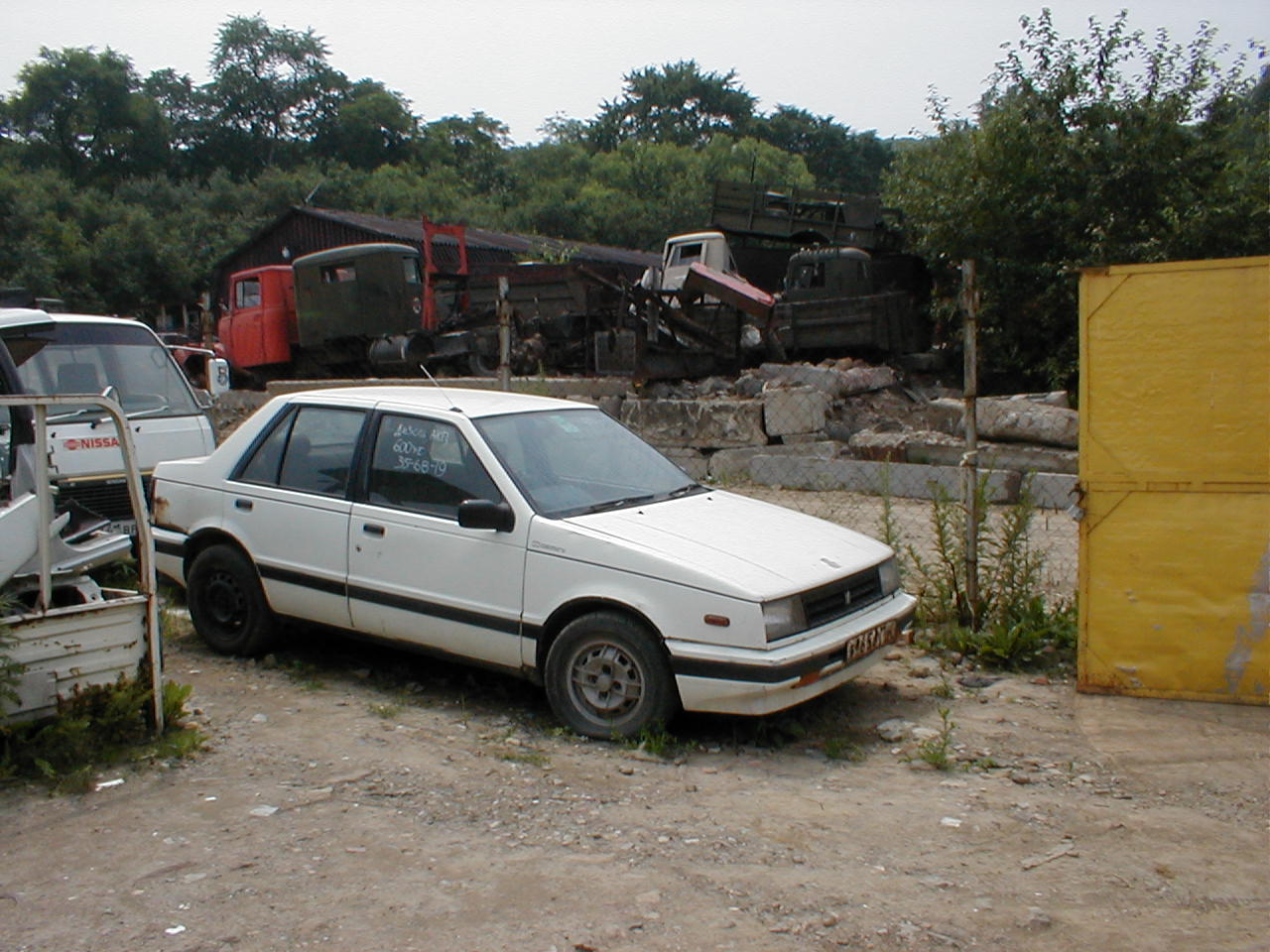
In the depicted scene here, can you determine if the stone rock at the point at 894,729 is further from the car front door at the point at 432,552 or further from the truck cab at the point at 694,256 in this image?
the truck cab at the point at 694,256

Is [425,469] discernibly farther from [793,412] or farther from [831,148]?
[831,148]

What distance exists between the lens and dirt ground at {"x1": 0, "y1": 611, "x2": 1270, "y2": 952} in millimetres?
3189

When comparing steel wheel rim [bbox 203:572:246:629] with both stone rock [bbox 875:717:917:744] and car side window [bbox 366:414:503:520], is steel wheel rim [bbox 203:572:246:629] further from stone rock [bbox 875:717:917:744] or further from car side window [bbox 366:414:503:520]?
stone rock [bbox 875:717:917:744]

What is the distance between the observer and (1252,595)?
5062mm

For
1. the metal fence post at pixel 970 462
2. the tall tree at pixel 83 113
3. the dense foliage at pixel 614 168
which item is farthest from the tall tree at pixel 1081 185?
the tall tree at pixel 83 113

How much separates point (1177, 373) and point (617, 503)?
108 inches

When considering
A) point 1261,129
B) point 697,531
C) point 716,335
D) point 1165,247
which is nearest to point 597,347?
point 716,335

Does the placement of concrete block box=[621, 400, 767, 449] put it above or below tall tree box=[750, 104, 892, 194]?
below

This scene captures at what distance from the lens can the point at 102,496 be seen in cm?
743

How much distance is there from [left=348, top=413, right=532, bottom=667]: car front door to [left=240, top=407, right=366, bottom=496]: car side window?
7.2 inches

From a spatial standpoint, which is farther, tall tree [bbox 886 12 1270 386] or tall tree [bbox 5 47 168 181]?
tall tree [bbox 5 47 168 181]

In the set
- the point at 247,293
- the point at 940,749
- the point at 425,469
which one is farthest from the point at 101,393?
the point at 247,293

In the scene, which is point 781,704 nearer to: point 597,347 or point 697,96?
point 597,347

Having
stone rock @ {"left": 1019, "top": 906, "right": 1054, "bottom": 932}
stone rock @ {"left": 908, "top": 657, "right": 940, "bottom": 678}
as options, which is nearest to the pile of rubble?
stone rock @ {"left": 908, "top": 657, "right": 940, "bottom": 678}
